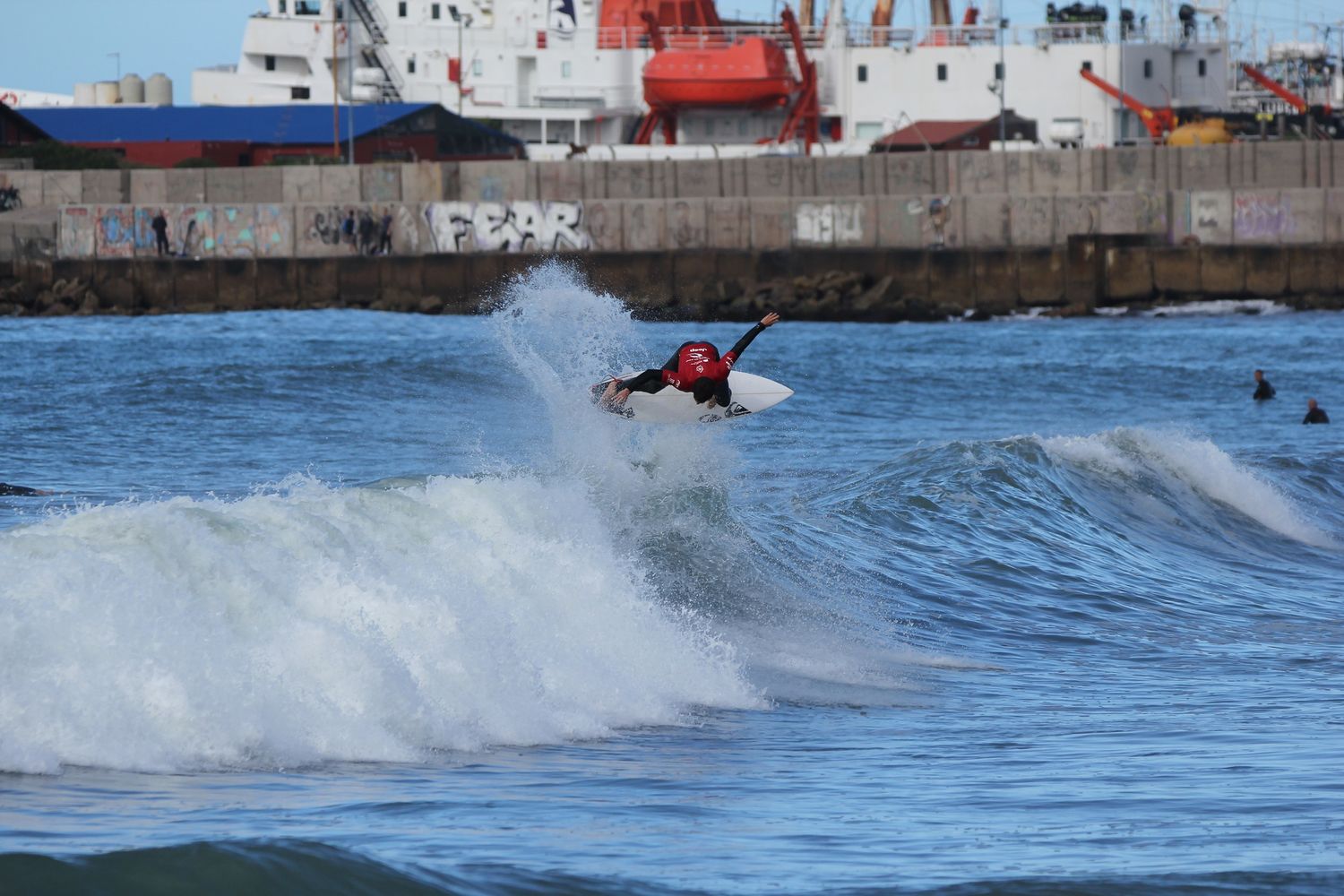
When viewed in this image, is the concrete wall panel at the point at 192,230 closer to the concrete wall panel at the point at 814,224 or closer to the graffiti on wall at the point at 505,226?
the graffiti on wall at the point at 505,226

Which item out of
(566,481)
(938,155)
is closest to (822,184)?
(938,155)

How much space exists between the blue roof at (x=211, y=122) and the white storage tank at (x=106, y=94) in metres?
8.82

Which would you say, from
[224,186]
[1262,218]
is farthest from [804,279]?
[224,186]

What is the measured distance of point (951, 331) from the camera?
151 ft

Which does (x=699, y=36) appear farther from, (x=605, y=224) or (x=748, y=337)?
(x=748, y=337)

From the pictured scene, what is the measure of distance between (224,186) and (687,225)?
555 inches

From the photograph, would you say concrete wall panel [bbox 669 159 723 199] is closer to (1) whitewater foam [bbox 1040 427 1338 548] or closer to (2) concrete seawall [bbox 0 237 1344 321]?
(2) concrete seawall [bbox 0 237 1344 321]

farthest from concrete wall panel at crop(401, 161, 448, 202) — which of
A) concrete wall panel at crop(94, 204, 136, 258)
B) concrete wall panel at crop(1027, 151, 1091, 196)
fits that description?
concrete wall panel at crop(1027, 151, 1091, 196)

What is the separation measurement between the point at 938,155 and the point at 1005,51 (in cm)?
2291

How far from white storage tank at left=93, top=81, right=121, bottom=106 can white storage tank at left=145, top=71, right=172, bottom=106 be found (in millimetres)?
1825

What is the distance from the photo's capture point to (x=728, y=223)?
50625 millimetres

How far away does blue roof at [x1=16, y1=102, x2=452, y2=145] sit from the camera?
72500 mm

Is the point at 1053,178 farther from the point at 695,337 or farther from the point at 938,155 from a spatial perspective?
the point at 695,337

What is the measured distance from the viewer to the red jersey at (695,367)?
615 inches
